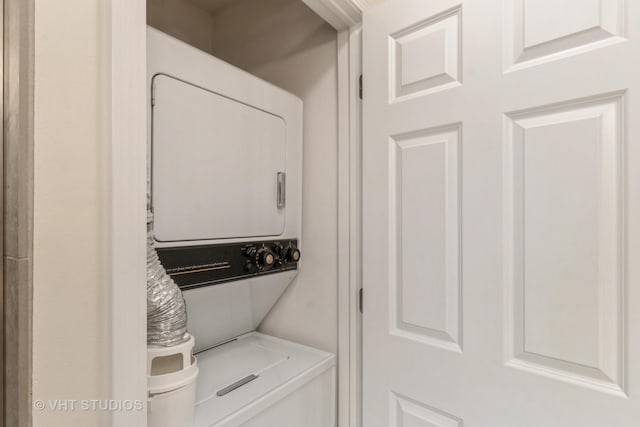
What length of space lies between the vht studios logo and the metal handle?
2.80 feet

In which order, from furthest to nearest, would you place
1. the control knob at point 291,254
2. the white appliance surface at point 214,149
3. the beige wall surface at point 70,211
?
the control knob at point 291,254 → the white appliance surface at point 214,149 → the beige wall surface at point 70,211

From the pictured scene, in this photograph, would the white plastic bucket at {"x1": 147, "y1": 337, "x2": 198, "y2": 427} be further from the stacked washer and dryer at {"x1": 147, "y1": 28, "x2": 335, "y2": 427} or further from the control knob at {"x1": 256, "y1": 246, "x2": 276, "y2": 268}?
the control knob at {"x1": 256, "y1": 246, "x2": 276, "y2": 268}

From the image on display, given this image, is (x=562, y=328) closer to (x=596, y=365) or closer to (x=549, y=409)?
(x=596, y=365)

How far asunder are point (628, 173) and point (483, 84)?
0.43m

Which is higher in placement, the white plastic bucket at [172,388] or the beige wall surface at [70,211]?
the beige wall surface at [70,211]

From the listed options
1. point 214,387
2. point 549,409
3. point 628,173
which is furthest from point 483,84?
point 214,387

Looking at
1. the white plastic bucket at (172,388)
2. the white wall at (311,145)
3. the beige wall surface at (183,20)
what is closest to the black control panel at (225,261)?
the white wall at (311,145)

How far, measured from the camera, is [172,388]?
801 millimetres

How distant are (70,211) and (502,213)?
102 cm

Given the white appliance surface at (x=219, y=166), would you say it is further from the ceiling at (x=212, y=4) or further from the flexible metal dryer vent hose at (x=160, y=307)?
the ceiling at (x=212, y=4)

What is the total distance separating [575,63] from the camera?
85cm

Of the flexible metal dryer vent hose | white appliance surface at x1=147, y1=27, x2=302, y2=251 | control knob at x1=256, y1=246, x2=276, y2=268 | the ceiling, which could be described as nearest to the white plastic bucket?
the flexible metal dryer vent hose

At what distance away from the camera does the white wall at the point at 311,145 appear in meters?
1.43

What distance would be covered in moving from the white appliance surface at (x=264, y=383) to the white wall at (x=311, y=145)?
0.11 meters
